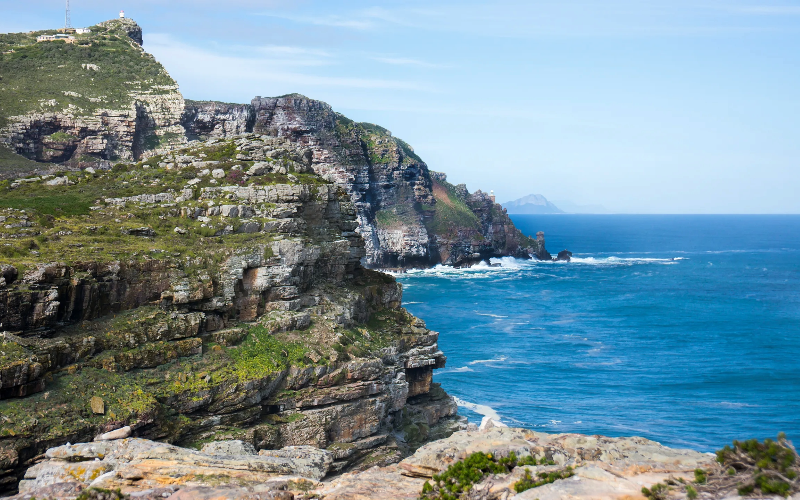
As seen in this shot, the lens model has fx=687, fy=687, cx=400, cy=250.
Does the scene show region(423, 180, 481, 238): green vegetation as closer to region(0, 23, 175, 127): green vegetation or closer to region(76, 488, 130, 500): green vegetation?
region(0, 23, 175, 127): green vegetation

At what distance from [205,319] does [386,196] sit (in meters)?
107

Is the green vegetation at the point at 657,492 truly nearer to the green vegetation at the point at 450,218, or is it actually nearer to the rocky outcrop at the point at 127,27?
the rocky outcrop at the point at 127,27

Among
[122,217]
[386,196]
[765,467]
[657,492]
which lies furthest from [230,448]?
[386,196]

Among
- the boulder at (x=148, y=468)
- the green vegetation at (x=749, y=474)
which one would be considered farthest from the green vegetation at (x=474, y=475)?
the boulder at (x=148, y=468)

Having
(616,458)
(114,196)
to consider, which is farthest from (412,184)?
(616,458)

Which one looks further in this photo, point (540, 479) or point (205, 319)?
point (205, 319)

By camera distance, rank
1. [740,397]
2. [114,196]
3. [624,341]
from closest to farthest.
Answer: [114,196] < [740,397] < [624,341]

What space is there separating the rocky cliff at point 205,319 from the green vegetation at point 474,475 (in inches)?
473

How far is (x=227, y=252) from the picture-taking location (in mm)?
35125

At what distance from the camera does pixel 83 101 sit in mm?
82500

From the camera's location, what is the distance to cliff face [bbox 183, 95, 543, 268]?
5039 inches

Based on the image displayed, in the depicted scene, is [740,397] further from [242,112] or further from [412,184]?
[412,184]

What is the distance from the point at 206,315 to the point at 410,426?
41.7 ft

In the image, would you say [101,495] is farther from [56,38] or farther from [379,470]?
[56,38]
